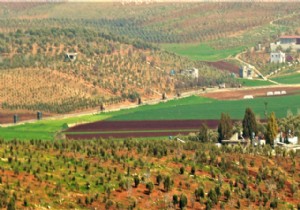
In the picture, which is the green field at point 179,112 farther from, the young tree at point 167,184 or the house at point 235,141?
the young tree at point 167,184

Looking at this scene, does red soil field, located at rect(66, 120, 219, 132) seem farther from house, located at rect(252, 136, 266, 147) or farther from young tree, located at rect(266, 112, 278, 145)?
young tree, located at rect(266, 112, 278, 145)

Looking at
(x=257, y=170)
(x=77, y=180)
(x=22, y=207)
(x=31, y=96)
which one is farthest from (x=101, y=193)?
(x=31, y=96)

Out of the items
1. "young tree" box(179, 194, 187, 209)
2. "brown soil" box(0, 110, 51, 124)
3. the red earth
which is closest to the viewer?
"young tree" box(179, 194, 187, 209)

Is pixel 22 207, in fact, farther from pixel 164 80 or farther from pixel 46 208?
pixel 164 80

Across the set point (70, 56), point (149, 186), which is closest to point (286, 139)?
point (149, 186)

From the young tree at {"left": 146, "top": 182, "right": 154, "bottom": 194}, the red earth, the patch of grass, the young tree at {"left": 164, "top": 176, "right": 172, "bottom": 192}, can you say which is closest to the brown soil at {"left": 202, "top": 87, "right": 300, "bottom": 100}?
the patch of grass
